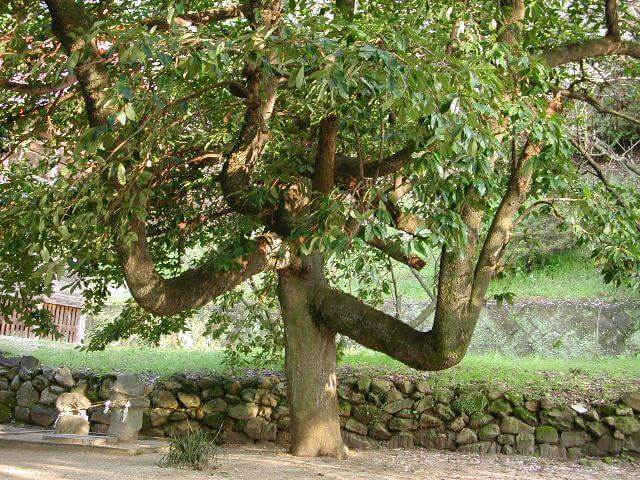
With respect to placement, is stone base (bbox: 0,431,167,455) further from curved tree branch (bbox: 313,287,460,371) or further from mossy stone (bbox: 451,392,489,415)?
mossy stone (bbox: 451,392,489,415)

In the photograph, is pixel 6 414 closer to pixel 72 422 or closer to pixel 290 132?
pixel 72 422

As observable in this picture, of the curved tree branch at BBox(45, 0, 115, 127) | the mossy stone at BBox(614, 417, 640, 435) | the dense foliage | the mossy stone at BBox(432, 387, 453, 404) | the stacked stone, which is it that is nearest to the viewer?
→ the dense foliage

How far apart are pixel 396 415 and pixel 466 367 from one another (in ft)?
6.30

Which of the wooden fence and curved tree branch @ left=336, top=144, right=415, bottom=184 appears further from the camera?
the wooden fence

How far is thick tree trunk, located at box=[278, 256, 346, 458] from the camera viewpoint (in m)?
7.40

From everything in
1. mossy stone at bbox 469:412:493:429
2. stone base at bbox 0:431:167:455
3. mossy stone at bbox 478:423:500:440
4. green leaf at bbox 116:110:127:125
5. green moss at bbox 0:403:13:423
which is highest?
green leaf at bbox 116:110:127:125

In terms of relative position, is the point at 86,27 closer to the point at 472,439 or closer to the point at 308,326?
the point at 308,326

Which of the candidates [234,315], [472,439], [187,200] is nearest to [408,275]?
[234,315]

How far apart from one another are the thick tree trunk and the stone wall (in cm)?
179

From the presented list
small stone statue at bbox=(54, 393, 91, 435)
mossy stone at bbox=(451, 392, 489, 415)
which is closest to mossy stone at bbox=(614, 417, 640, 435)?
mossy stone at bbox=(451, 392, 489, 415)

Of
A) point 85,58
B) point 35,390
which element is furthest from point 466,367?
point 85,58

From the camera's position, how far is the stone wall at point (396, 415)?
877 centimetres

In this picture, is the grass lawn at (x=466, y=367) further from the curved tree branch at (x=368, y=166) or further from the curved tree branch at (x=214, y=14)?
the curved tree branch at (x=214, y=14)

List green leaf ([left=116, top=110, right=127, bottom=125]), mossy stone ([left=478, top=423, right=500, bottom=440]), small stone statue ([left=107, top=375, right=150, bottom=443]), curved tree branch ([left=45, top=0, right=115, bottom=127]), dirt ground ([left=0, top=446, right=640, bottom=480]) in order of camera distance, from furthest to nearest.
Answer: mossy stone ([left=478, top=423, right=500, bottom=440])
small stone statue ([left=107, top=375, right=150, bottom=443])
dirt ground ([left=0, top=446, right=640, bottom=480])
curved tree branch ([left=45, top=0, right=115, bottom=127])
green leaf ([left=116, top=110, right=127, bottom=125])
